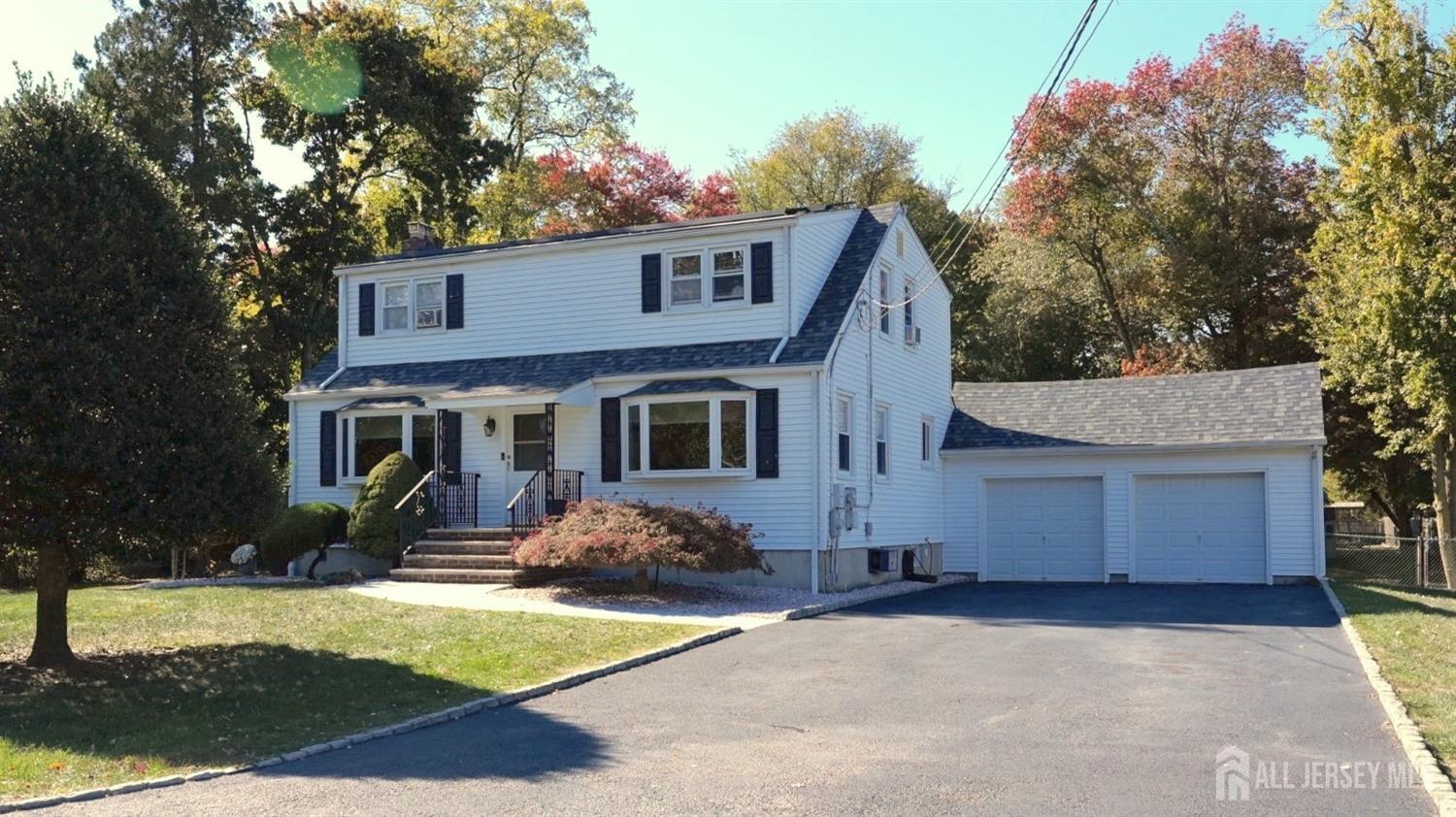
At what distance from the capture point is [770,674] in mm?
11320

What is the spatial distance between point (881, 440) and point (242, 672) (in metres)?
13.5

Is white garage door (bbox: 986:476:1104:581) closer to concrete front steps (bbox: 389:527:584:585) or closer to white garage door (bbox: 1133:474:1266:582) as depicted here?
white garage door (bbox: 1133:474:1266:582)

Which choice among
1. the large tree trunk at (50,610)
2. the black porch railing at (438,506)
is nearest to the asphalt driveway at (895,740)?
the large tree trunk at (50,610)

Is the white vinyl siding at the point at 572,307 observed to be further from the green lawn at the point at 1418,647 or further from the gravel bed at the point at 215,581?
the green lawn at the point at 1418,647

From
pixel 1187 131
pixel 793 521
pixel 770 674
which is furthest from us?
pixel 1187 131

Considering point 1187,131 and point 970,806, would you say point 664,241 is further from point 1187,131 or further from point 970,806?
point 1187,131

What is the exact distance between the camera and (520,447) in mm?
21547

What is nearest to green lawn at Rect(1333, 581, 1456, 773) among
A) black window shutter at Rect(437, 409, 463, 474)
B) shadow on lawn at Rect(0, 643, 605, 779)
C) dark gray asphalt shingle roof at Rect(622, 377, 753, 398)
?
shadow on lawn at Rect(0, 643, 605, 779)

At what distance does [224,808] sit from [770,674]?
5.53m

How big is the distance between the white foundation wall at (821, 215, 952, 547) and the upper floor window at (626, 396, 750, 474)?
1456mm

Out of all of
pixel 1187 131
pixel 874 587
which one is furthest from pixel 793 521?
pixel 1187 131

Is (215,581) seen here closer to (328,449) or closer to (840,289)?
(328,449)

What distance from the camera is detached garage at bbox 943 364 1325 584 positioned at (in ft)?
72.9

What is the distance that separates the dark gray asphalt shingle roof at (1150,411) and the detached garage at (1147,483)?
0.04m
